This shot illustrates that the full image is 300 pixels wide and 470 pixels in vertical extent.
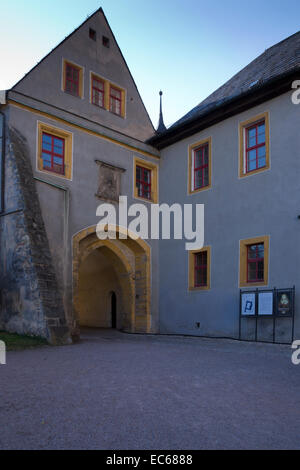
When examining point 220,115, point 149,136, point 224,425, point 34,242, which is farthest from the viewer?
point 149,136

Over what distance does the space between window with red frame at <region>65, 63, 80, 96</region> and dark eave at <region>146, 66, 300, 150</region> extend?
3493mm

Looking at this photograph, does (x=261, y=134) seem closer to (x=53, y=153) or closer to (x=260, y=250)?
(x=260, y=250)

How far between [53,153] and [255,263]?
7372 mm

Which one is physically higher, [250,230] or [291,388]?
[250,230]

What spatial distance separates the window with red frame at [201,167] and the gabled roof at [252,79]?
798 mm

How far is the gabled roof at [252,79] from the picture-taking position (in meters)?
14.2

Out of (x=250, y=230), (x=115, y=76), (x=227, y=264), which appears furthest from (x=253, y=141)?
(x=115, y=76)

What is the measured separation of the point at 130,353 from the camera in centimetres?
962

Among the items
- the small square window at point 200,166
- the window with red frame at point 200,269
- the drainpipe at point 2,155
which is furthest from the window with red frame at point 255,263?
the drainpipe at point 2,155

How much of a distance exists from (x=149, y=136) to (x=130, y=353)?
432 inches

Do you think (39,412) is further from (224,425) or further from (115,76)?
(115,76)

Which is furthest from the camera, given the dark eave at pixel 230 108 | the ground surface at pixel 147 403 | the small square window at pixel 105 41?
the small square window at pixel 105 41

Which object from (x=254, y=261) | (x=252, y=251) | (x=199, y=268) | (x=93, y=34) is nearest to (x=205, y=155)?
(x=199, y=268)

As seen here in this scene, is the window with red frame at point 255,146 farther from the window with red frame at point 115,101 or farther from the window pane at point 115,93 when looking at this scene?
the window pane at point 115,93
